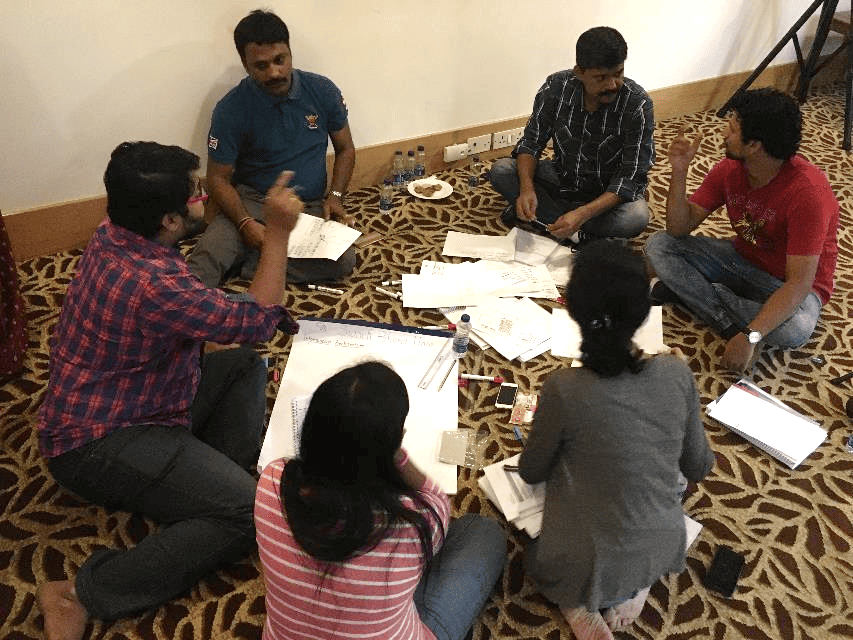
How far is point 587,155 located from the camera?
258 cm

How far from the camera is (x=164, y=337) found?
138 centimetres

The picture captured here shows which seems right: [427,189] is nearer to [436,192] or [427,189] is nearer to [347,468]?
[436,192]

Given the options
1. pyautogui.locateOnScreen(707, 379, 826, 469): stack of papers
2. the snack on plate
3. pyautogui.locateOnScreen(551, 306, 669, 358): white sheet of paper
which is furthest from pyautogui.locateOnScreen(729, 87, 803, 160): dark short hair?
the snack on plate

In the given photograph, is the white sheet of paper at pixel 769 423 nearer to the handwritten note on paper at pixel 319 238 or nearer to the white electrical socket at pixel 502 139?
the handwritten note on paper at pixel 319 238

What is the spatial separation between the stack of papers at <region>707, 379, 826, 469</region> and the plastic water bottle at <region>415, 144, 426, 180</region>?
173 cm

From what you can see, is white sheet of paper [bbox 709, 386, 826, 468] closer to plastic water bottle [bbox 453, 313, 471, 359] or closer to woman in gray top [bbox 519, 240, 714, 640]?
woman in gray top [bbox 519, 240, 714, 640]

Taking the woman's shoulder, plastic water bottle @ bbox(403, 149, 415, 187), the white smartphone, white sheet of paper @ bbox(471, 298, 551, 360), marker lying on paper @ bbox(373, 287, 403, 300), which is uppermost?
the woman's shoulder

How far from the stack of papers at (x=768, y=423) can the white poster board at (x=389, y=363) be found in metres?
→ 0.86

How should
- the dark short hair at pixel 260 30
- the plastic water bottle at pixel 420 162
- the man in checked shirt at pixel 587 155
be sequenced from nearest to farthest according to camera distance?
the dark short hair at pixel 260 30 → the man in checked shirt at pixel 587 155 → the plastic water bottle at pixel 420 162

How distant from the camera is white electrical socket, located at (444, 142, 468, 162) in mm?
3130

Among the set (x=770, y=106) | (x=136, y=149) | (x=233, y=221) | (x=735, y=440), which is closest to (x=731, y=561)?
(x=735, y=440)

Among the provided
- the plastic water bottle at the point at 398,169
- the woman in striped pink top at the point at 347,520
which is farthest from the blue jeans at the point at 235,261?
the woman in striped pink top at the point at 347,520

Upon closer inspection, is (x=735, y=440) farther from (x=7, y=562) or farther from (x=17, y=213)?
(x=17, y=213)

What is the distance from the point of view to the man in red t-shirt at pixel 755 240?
1957mm
